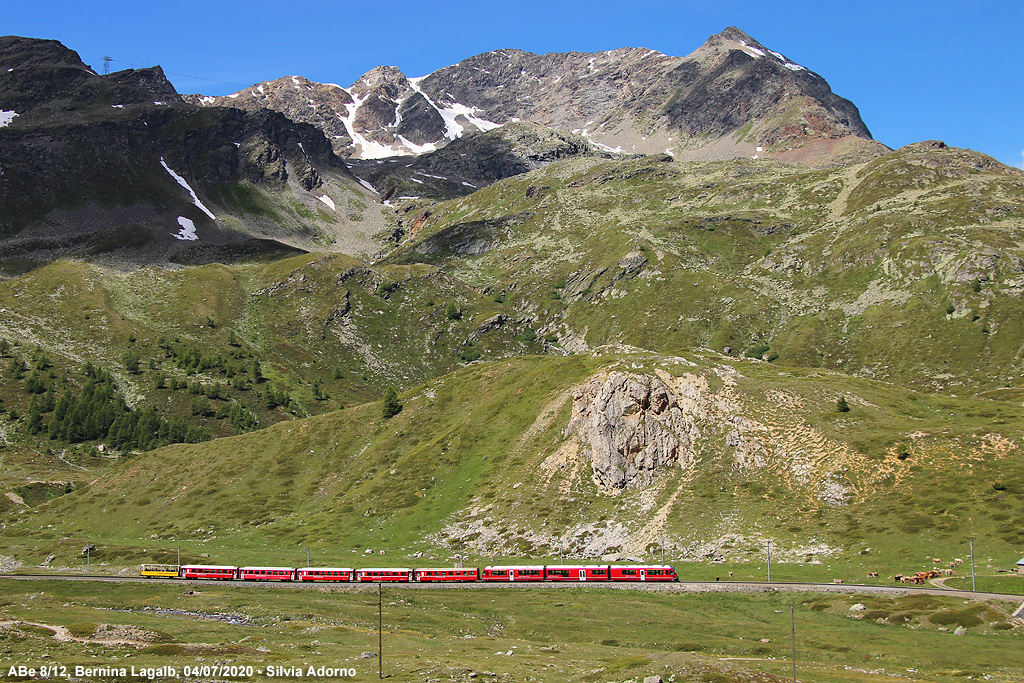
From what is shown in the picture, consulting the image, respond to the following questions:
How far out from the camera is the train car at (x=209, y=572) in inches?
4134

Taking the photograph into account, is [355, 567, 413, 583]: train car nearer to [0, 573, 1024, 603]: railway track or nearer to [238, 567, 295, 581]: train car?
[0, 573, 1024, 603]: railway track

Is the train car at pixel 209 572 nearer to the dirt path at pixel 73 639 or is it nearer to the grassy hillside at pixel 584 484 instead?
the grassy hillside at pixel 584 484

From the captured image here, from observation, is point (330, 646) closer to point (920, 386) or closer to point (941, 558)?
point (941, 558)

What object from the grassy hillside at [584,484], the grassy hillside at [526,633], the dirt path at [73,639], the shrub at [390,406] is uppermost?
the shrub at [390,406]

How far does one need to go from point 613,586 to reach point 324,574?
3979 cm

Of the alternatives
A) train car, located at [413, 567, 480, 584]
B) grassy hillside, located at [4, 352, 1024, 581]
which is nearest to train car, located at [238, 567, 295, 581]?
grassy hillside, located at [4, 352, 1024, 581]

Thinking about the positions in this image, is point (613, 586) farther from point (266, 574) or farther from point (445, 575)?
point (266, 574)

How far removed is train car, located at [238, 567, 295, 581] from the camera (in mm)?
103000

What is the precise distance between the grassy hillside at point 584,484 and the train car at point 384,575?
15515 millimetres

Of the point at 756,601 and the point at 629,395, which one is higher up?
the point at 629,395

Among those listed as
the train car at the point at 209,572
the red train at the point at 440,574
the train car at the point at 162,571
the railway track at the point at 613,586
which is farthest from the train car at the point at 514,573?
the train car at the point at 162,571

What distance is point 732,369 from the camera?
139000mm

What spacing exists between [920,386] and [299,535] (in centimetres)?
16114

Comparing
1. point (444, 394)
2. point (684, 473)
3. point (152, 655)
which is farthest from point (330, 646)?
point (444, 394)
